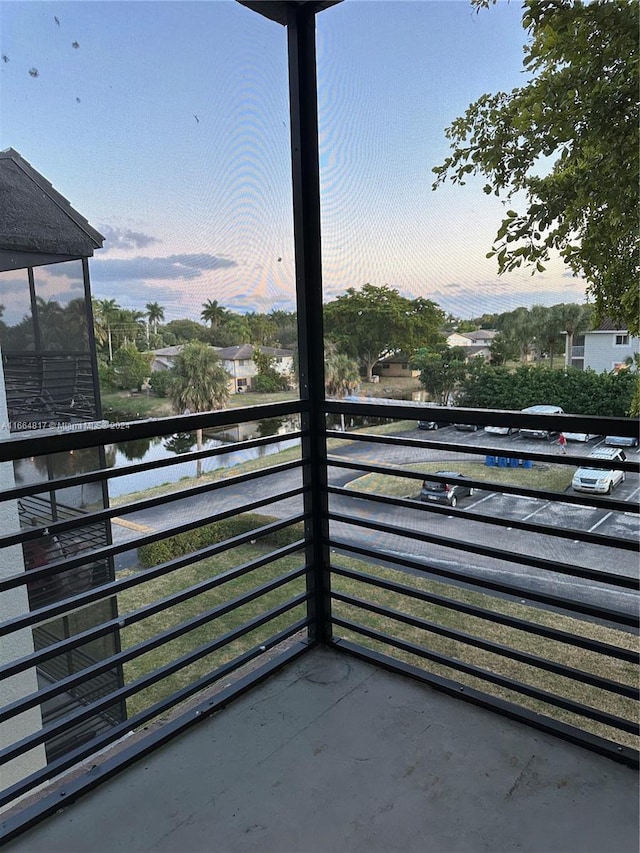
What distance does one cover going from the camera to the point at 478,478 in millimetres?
1882

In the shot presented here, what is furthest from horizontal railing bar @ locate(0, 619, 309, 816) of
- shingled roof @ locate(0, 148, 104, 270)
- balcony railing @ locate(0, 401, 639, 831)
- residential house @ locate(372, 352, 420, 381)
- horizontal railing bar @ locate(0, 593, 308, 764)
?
shingled roof @ locate(0, 148, 104, 270)

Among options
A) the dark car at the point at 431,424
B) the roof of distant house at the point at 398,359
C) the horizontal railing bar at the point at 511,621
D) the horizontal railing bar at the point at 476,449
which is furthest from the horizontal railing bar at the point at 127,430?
the horizontal railing bar at the point at 511,621

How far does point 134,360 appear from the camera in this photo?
177 centimetres

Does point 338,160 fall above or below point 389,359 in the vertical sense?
above

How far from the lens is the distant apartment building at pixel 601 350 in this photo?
1784 mm

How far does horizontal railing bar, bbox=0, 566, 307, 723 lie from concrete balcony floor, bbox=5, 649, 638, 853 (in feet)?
1.21

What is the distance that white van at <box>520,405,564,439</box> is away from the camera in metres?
1.67

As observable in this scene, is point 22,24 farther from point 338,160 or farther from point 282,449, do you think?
point 282,449

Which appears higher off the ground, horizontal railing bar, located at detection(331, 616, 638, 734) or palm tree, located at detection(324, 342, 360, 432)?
palm tree, located at detection(324, 342, 360, 432)

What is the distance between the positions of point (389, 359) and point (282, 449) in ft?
1.95

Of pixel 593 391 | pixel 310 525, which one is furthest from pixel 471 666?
pixel 593 391

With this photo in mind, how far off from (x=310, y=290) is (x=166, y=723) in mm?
1769

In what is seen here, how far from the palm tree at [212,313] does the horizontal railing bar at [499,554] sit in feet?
3.16

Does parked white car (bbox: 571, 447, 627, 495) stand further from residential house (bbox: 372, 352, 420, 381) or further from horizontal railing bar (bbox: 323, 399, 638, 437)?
residential house (bbox: 372, 352, 420, 381)
